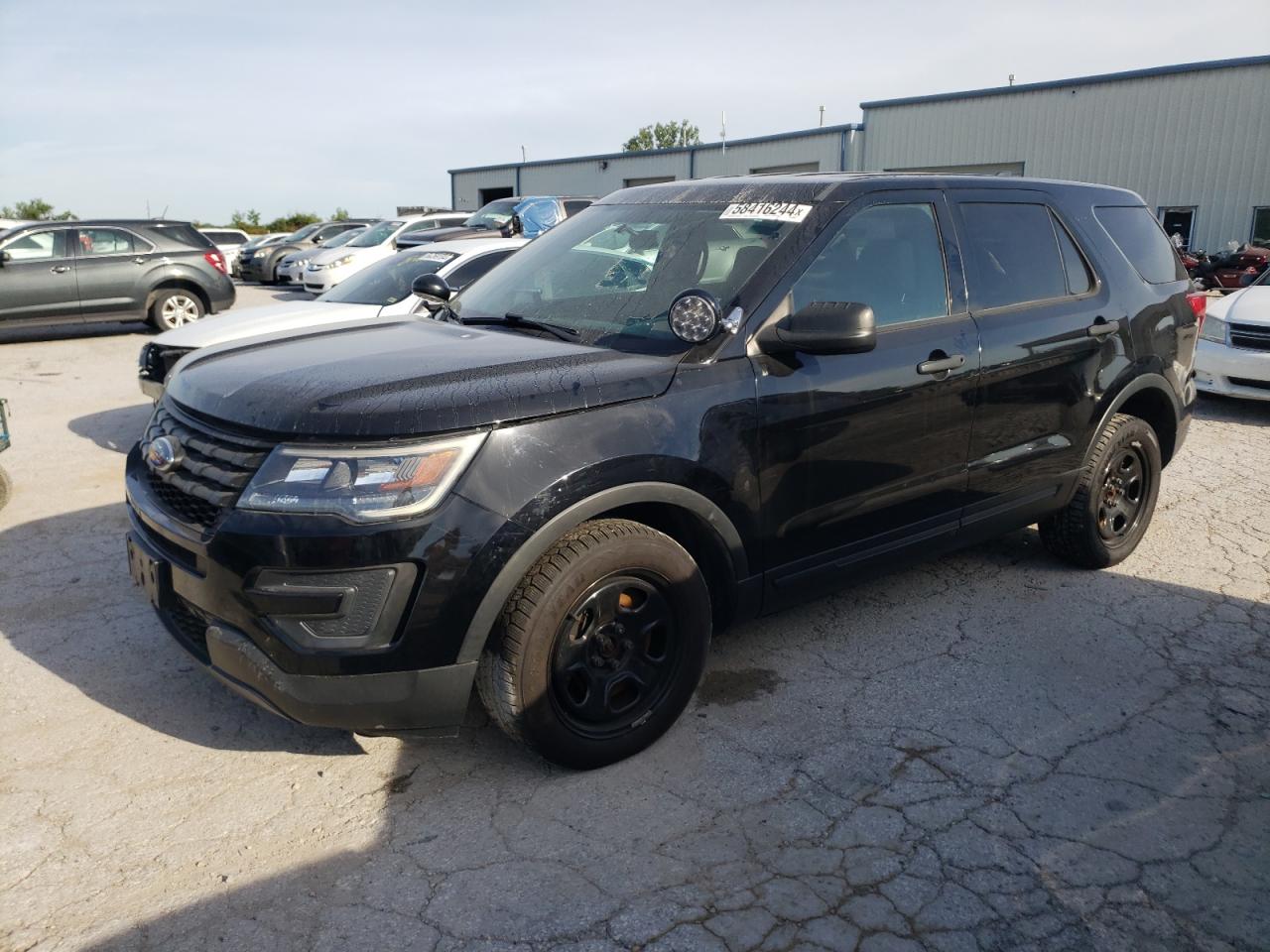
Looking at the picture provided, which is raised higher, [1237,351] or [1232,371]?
[1237,351]

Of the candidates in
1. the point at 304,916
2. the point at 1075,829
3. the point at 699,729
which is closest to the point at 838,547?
the point at 699,729

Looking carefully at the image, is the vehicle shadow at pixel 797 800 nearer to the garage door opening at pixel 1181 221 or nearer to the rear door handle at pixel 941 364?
the rear door handle at pixel 941 364

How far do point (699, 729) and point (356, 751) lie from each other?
117 cm

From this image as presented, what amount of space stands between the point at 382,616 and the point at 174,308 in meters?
12.8

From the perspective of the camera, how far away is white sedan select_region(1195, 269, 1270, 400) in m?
8.69

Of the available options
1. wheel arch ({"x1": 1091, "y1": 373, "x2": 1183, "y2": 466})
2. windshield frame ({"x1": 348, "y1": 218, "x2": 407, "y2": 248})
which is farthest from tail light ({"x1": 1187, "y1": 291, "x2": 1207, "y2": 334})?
windshield frame ({"x1": 348, "y1": 218, "x2": 407, "y2": 248})

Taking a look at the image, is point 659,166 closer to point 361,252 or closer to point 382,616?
point 361,252

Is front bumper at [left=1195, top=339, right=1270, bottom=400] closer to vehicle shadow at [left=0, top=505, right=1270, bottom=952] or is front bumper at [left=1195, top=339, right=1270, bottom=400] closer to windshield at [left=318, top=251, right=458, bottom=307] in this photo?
vehicle shadow at [left=0, top=505, right=1270, bottom=952]

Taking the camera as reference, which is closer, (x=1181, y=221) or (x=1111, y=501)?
(x=1111, y=501)

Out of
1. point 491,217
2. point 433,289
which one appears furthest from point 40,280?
point 433,289

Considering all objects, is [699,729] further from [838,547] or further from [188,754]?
[188,754]

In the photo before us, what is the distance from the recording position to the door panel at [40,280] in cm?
1298

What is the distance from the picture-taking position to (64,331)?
14961 mm

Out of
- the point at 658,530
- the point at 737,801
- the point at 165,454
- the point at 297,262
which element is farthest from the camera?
the point at 297,262
